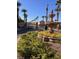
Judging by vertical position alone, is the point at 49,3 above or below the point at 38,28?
above

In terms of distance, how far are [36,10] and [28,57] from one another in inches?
18.7

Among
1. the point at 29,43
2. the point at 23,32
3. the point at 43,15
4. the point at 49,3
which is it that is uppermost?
the point at 49,3

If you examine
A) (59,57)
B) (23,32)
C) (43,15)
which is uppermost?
(43,15)

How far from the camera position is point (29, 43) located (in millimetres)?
1562

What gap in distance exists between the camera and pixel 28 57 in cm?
156

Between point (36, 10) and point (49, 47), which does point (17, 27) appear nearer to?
point (36, 10)
